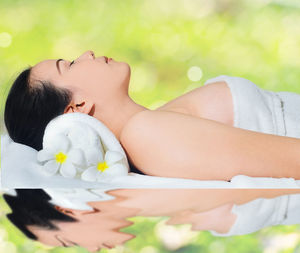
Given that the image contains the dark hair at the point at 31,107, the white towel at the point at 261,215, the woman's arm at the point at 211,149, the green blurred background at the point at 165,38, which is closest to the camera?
the white towel at the point at 261,215

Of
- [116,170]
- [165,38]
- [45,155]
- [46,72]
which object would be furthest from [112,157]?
[165,38]

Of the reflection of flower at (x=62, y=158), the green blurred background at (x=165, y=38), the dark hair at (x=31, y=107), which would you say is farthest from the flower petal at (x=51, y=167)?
the green blurred background at (x=165, y=38)

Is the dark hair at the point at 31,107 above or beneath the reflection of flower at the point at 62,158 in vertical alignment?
above

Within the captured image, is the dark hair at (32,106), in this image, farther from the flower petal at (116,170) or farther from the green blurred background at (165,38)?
the green blurred background at (165,38)

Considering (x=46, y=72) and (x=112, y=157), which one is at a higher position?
(x=46, y=72)

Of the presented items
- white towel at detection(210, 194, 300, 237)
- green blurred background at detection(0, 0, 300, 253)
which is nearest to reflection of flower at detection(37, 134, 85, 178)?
white towel at detection(210, 194, 300, 237)

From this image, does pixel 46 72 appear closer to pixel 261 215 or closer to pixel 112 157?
pixel 112 157

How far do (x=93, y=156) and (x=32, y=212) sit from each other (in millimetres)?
197

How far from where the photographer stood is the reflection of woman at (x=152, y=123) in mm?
1022

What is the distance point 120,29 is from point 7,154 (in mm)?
847

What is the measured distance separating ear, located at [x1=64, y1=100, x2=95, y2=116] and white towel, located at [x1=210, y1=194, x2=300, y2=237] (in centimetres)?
40

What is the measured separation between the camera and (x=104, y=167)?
106cm

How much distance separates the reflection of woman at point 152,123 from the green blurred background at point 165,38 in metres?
0.58

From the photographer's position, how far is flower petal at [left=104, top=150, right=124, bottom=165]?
1.05 meters
